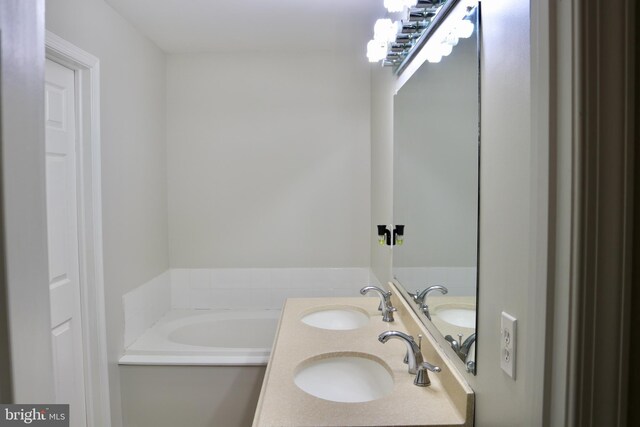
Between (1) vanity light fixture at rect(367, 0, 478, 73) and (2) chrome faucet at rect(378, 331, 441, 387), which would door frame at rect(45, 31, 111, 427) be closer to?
(1) vanity light fixture at rect(367, 0, 478, 73)

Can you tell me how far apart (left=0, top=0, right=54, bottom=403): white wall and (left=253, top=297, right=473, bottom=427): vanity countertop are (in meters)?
0.70

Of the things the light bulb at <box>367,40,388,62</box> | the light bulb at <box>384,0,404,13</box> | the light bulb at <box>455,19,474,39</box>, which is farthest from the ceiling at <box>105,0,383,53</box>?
the light bulb at <box>455,19,474,39</box>

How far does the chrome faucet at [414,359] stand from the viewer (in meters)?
1.23

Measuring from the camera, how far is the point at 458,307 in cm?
118

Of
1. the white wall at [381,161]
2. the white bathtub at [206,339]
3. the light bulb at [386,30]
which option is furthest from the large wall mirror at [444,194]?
the white bathtub at [206,339]

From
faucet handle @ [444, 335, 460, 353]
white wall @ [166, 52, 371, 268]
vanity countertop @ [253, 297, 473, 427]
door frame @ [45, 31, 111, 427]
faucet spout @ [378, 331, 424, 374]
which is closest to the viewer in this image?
vanity countertop @ [253, 297, 473, 427]

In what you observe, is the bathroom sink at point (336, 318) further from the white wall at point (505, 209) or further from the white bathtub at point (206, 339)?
the white wall at point (505, 209)

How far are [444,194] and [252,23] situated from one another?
1.83m

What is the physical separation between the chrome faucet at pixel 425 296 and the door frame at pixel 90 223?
159 cm

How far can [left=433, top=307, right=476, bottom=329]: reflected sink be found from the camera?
1.07 metres

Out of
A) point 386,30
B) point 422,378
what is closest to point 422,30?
point 386,30

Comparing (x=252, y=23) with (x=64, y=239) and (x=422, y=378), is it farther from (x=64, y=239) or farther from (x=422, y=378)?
(x=422, y=378)

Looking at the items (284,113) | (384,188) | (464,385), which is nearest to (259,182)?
(284,113)

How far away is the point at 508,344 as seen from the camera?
82cm
